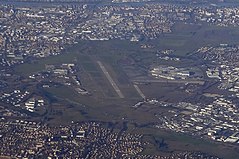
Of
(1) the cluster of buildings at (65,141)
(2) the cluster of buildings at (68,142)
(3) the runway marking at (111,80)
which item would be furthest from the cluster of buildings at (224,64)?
(1) the cluster of buildings at (65,141)

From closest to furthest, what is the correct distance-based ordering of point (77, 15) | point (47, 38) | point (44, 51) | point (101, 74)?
point (101, 74) → point (44, 51) → point (47, 38) → point (77, 15)

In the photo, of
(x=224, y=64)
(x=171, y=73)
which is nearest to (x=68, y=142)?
(x=171, y=73)

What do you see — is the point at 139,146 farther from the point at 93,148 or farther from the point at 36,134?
the point at 36,134

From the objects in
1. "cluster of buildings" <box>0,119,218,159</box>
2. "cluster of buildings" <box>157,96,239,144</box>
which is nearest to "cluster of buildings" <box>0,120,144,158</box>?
"cluster of buildings" <box>0,119,218,159</box>

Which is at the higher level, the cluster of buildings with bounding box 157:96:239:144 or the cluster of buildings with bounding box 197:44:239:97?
the cluster of buildings with bounding box 157:96:239:144

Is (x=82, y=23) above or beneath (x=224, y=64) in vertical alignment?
beneath

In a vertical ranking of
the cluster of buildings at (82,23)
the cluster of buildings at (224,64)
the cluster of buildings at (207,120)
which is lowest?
the cluster of buildings at (82,23)

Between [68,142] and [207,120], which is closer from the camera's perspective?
[68,142]

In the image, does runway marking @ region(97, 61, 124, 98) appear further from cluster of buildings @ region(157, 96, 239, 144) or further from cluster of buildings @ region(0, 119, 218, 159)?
cluster of buildings @ region(0, 119, 218, 159)

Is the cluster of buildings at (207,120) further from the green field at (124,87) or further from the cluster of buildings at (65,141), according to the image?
the cluster of buildings at (65,141)

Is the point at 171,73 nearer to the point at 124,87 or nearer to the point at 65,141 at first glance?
the point at 124,87

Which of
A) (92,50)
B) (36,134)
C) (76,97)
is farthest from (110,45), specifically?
(36,134)
